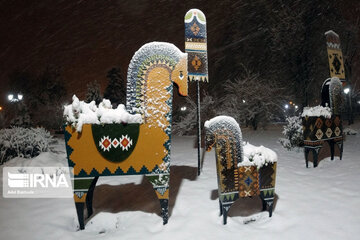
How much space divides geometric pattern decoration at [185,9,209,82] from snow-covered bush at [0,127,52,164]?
4909 millimetres

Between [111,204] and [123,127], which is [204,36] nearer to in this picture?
[123,127]

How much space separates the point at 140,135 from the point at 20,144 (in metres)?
5.22

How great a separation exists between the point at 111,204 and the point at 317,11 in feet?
49.0

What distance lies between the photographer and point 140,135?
2945 millimetres

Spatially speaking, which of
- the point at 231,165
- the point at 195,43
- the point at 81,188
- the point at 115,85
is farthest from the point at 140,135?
the point at 115,85

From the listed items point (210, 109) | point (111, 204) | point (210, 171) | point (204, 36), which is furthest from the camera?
point (210, 109)

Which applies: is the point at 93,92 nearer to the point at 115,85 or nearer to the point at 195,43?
the point at 115,85

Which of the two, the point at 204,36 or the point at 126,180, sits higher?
the point at 204,36

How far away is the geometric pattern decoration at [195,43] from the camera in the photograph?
16.5 ft

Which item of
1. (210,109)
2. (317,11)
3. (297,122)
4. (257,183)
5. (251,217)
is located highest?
(317,11)

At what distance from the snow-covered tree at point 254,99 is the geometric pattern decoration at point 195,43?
953 cm

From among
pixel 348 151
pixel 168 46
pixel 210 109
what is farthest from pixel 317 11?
pixel 168 46

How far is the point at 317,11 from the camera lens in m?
12.8

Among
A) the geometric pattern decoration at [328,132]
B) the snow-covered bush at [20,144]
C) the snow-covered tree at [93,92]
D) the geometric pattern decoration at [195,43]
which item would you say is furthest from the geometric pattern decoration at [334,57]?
the snow-covered tree at [93,92]
